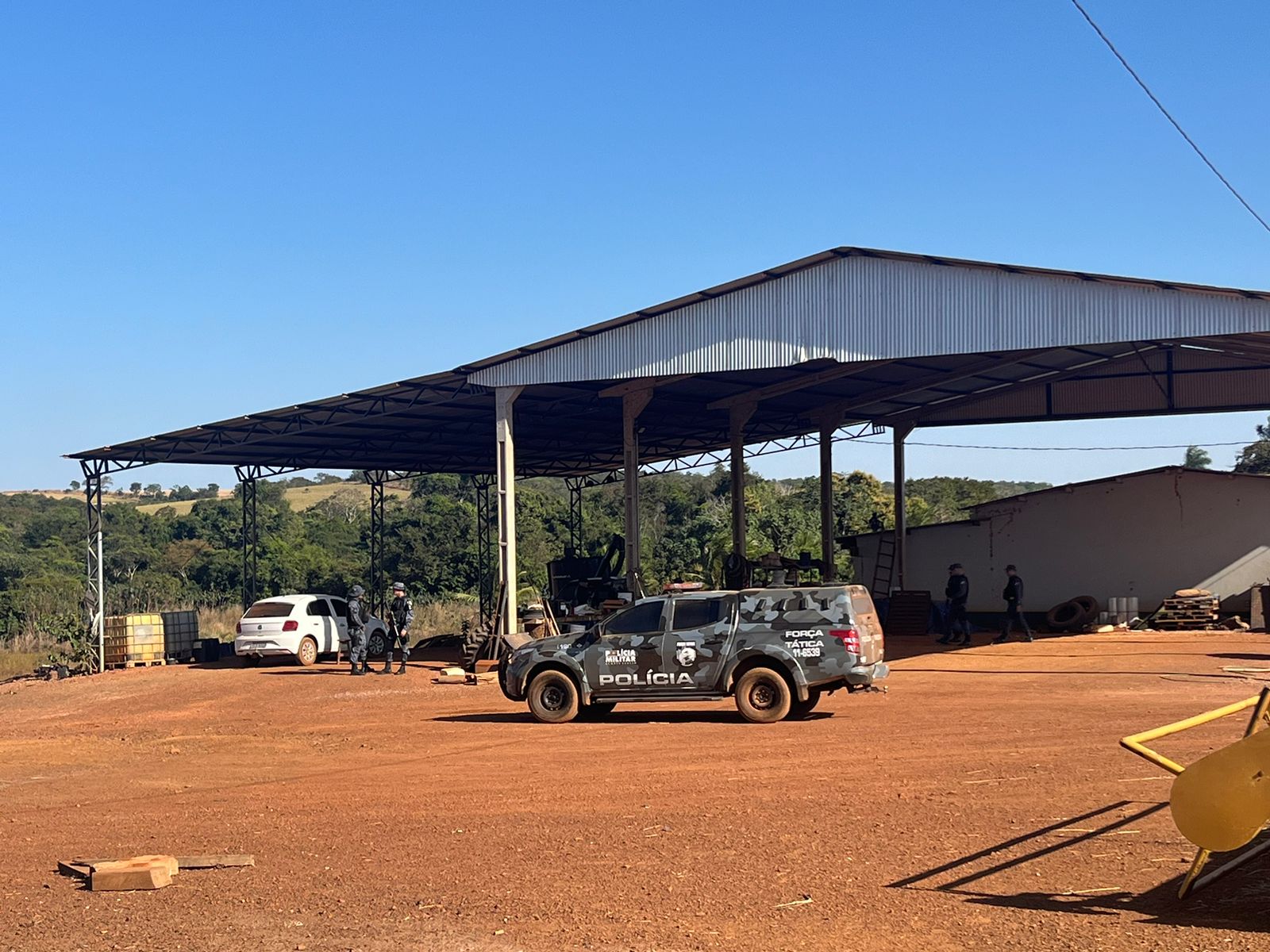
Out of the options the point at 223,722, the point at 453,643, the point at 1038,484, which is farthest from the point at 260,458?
the point at 1038,484

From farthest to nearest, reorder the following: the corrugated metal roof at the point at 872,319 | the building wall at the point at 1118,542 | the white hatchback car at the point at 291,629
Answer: the building wall at the point at 1118,542, the white hatchback car at the point at 291,629, the corrugated metal roof at the point at 872,319

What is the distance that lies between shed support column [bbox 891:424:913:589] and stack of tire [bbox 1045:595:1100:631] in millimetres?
4316

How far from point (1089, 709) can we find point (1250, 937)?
35.5 feet

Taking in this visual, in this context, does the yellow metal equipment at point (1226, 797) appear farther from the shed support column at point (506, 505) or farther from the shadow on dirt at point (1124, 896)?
the shed support column at point (506, 505)

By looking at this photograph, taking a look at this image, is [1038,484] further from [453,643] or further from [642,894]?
[642,894]

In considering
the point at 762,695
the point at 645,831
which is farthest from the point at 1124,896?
the point at 762,695

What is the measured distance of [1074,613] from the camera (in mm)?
36094

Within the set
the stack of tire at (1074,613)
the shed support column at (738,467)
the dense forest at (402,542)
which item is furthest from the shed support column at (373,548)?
the stack of tire at (1074,613)

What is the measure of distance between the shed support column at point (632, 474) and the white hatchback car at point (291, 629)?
635 cm

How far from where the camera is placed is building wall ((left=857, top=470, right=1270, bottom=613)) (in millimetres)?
34500

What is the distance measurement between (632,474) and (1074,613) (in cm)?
1320

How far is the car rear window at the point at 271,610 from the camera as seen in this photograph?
103 ft

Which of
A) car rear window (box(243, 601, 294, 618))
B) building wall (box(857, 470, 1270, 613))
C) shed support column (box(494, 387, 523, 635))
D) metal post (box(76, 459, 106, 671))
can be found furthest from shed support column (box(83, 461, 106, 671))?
building wall (box(857, 470, 1270, 613))

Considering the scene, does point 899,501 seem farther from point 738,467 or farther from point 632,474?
point 632,474
